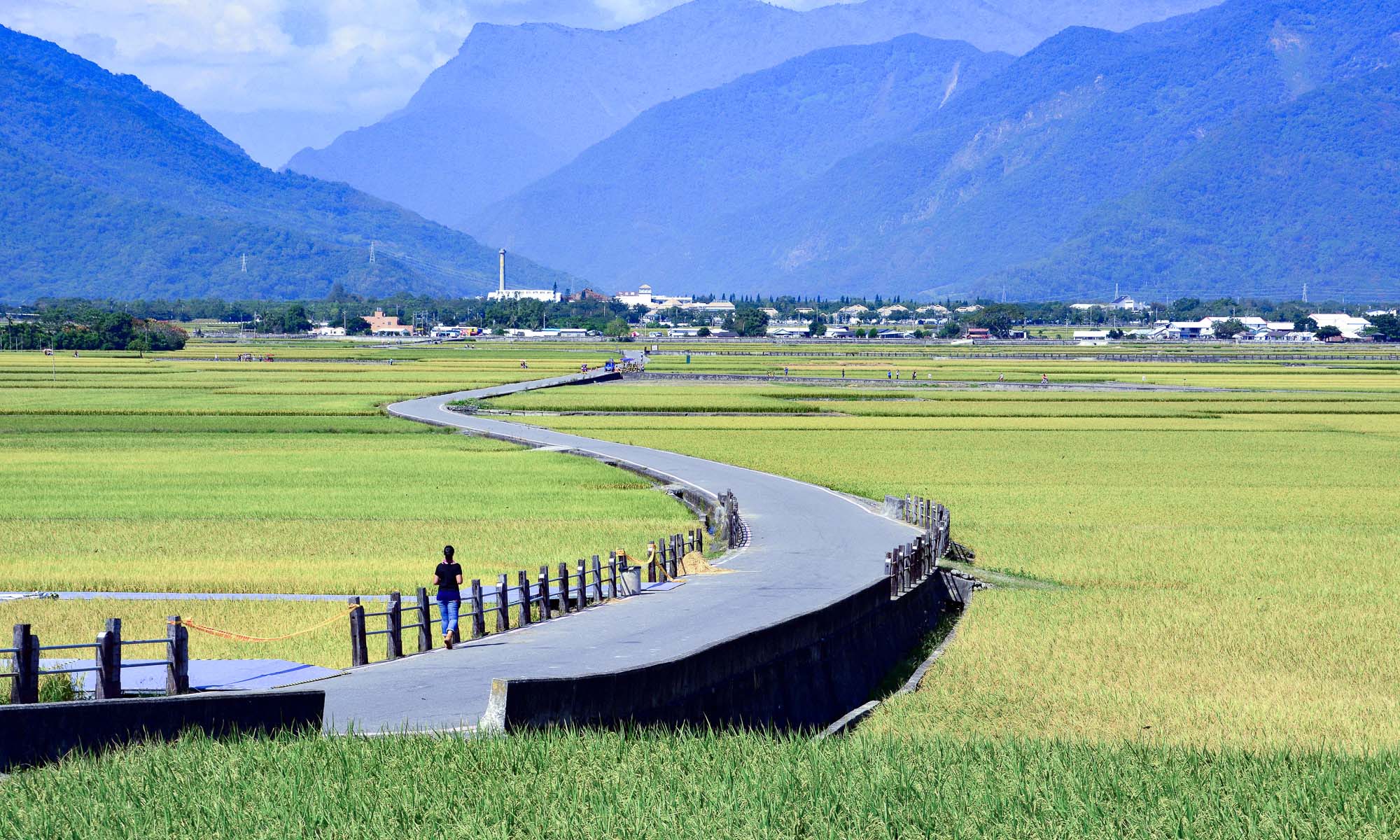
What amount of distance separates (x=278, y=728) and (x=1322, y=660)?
15.1m

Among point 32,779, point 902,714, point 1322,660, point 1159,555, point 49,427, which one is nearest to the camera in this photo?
point 32,779

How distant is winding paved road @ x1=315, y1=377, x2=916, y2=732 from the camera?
1641 cm

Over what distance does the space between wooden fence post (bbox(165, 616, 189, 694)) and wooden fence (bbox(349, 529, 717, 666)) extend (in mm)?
2909

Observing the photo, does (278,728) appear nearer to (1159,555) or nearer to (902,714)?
(902,714)

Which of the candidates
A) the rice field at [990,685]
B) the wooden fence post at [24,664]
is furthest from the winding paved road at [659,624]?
the wooden fence post at [24,664]

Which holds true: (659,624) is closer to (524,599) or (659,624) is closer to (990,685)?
(524,599)

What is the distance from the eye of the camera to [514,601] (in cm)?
2414

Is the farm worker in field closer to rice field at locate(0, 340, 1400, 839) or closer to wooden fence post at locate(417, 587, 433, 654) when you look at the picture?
Result: wooden fence post at locate(417, 587, 433, 654)

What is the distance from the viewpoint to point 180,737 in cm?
1398

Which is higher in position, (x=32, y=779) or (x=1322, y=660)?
(x=32, y=779)

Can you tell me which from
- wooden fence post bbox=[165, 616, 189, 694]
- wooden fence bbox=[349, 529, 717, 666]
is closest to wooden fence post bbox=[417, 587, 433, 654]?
wooden fence bbox=[349, 529, 717, 666]

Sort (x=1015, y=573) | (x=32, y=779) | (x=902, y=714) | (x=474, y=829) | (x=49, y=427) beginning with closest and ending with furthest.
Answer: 1. (x=474, y=829)
2. (x=32, y=779)
3. (x=902, y=714)
4. (x=1015, y=573)
5. (x=49, y=427)

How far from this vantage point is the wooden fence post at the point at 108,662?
605 inches

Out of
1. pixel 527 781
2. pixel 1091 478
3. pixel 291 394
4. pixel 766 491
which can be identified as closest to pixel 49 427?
pixel 291 394
